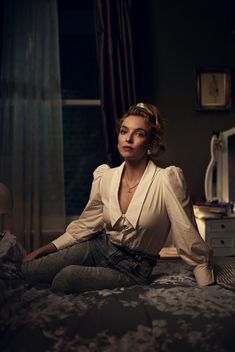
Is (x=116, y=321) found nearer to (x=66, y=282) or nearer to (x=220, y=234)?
(x=66, y=282)

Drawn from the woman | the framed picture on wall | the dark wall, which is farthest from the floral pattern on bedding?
the framed picture on wall

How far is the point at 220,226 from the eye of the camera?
3.16m

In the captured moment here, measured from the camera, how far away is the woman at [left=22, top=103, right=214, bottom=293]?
1.71 meters

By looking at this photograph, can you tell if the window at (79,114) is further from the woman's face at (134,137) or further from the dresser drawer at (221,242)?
the woman's face at (134,137)

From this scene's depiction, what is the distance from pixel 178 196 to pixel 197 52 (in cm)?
244

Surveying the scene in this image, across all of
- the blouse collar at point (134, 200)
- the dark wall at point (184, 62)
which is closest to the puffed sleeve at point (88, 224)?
the blouse collar at point (134, 200)

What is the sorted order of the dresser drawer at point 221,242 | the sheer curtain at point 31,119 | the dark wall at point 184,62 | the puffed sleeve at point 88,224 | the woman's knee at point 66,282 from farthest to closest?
the dark wall at point 184,62 → the sheer curtain at point 31,119 → the dresser drawer at point 221,242 → the puffed sleeve at point 88,224 → the woman's knee at point 66,282

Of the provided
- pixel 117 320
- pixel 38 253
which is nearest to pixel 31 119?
pixel 38 253

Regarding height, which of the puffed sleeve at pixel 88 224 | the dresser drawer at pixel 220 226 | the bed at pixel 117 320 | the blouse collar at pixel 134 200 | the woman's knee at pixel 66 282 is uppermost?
the blouse collar at pixel 134 200

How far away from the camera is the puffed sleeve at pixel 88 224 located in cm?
201

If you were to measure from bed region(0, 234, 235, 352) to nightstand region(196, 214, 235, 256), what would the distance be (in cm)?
154

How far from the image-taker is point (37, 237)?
356 centimetres

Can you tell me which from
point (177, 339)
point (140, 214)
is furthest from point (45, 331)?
point (140, 214)

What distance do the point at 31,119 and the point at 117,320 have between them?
8.29 feet
